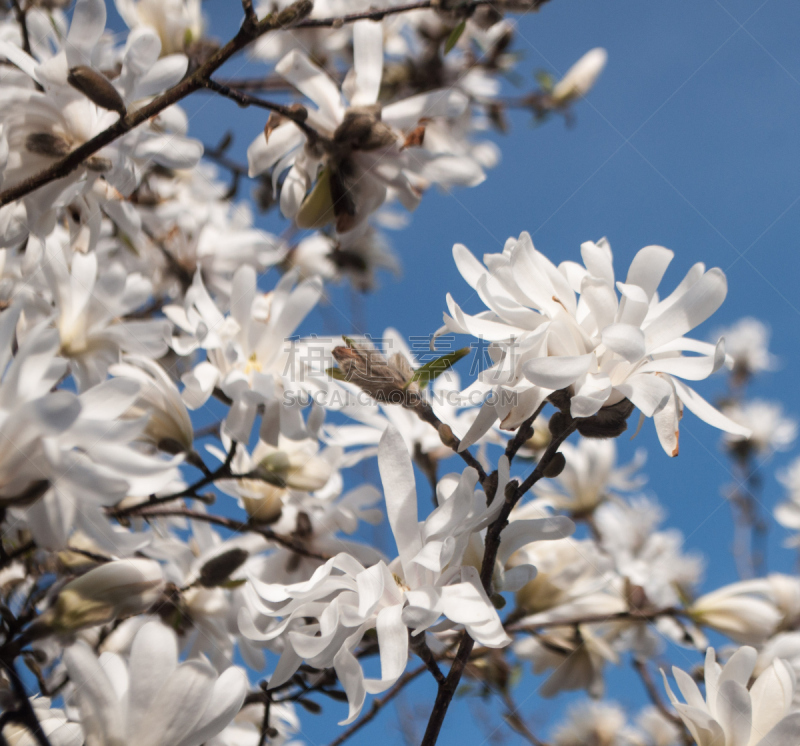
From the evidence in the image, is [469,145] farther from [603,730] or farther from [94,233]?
[603,730]

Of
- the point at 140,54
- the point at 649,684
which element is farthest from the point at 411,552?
the point at 649,684

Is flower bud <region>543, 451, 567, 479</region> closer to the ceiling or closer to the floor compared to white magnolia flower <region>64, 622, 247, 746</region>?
closer to the ceiling

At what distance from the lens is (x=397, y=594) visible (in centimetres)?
42

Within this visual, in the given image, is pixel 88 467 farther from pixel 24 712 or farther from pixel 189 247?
pixel 189 247

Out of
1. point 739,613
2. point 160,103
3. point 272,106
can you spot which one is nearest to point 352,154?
→ point 272,106

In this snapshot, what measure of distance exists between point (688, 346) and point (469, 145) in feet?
4.50

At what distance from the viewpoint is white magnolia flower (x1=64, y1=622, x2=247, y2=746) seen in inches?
14.9

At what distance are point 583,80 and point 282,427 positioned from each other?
120cm

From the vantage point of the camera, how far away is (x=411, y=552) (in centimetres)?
44

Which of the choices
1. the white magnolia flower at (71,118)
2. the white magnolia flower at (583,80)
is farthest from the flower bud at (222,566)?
the white magnolia flower at (583,80)

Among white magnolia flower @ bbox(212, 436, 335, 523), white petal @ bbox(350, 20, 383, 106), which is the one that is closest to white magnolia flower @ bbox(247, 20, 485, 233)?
white petal @ bbox(350, 20, 383, 106)

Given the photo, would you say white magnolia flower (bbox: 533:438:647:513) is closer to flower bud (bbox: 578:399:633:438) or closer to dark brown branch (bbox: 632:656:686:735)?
dark brown branch (bbox: 632:656:686:735)

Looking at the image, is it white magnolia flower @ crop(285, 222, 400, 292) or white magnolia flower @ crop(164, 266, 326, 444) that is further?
white magnolia flower @ crop(285, 222, 400, 292)

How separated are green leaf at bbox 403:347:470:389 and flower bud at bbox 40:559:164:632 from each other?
0.25 metres
